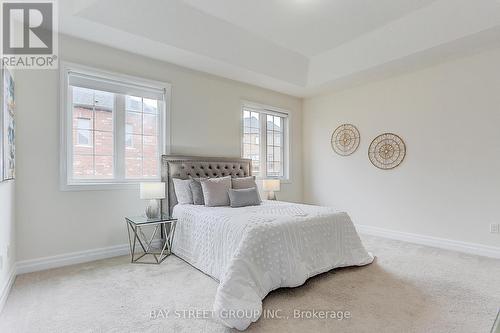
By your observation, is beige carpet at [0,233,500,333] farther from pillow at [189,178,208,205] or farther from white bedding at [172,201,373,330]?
pillow at [189,178,208,205]

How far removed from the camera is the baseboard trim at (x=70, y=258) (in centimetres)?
276

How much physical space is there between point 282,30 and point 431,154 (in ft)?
9.02

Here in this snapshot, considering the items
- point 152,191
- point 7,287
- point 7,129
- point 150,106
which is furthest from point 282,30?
point 7,287

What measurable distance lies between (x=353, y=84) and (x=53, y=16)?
13.8 feet

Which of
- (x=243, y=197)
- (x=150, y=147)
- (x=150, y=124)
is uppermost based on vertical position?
(x=150, y=124)

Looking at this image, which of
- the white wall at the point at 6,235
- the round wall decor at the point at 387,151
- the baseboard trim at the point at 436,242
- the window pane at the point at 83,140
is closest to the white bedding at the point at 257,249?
the window pane at the point at 83,140

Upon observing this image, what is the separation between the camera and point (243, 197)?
3453mm

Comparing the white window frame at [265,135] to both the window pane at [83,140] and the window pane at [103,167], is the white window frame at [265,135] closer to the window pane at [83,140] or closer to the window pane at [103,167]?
the window pane at [103,167]

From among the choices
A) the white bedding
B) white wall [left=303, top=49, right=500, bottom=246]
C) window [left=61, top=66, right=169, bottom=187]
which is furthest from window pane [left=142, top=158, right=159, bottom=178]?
white wall [left=303, top=49, right=500, bottom=246]

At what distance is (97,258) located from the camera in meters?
3.18

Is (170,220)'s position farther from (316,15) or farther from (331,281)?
(316,15)

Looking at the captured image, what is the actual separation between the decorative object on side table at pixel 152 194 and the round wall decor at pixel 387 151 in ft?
11.2

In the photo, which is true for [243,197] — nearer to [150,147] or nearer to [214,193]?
[214,193]

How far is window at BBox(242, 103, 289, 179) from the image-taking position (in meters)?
4.91
